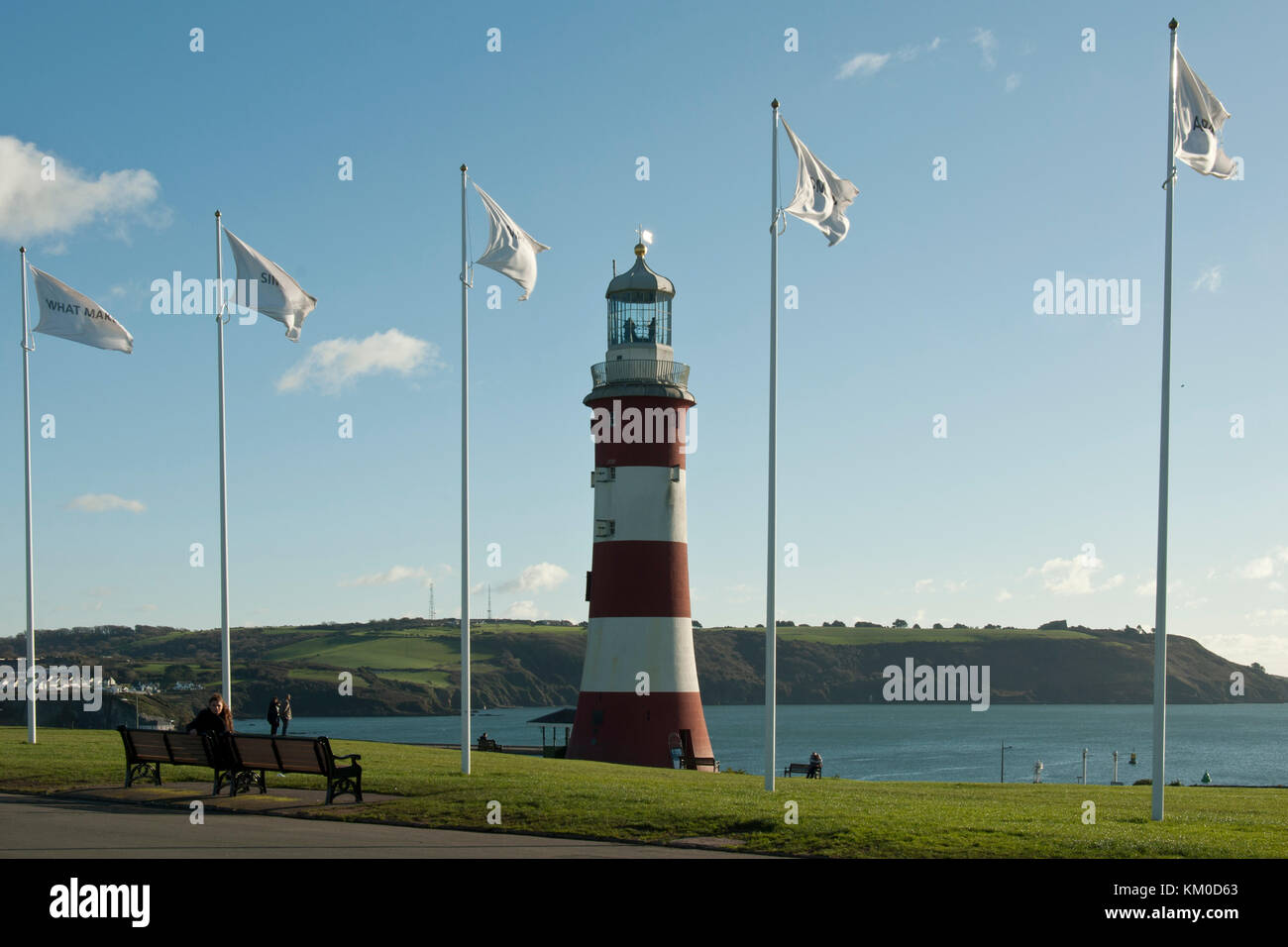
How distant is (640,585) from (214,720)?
54.3 ft

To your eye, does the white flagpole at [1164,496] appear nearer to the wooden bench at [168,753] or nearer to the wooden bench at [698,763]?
the wooden bench at [168,753]

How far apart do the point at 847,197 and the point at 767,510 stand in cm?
611

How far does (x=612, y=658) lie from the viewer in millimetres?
35031

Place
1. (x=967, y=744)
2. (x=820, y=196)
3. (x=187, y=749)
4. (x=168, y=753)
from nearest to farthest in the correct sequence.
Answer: (x=187, y=749), (x=168, y=753), (x=820, y=196), (x=967, y=744)

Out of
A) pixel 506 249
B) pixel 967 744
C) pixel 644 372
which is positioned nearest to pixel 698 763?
pixel 644 372

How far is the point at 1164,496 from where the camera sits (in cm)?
1928

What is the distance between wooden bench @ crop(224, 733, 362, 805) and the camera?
59.1 feet

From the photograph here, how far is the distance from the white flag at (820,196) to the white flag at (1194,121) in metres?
5.52

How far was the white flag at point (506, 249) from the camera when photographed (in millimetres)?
25406

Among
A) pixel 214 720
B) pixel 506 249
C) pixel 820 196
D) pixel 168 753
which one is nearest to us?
pixel 214 720

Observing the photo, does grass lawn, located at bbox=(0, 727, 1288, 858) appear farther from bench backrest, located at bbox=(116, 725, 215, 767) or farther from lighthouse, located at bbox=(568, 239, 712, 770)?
lighthouse, located at bbox=(568, 239, 712, 770)

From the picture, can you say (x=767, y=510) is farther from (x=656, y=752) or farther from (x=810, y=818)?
(x=656, y=752)

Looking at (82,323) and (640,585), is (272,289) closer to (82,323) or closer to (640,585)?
(82,323)

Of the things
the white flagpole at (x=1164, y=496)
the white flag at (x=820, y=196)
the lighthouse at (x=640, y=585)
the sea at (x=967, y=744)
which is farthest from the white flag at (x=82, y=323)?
the sea at (x=967, y=744)
